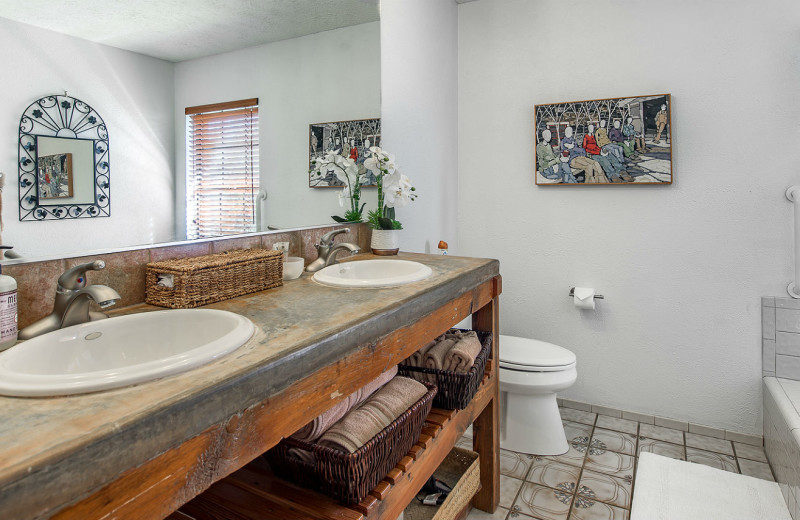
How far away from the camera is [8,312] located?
36.1 inches

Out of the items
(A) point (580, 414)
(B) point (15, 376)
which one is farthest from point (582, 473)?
(B) point (15, 376)

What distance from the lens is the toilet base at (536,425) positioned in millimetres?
2330

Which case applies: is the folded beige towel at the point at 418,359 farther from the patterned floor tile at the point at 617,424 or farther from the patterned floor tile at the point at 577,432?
the patterned floor tile at the point at 617,424

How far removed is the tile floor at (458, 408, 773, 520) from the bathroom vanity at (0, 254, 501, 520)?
764 millimetres

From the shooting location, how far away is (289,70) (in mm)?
1766

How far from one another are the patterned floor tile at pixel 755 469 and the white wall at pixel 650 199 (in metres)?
0.23

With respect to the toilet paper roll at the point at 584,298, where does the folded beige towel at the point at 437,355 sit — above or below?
below

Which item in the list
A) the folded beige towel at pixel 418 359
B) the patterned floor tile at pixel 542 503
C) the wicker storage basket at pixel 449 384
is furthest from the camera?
the patterned floor tile at pixel 542 503

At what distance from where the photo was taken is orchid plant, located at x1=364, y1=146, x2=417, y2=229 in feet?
6.98

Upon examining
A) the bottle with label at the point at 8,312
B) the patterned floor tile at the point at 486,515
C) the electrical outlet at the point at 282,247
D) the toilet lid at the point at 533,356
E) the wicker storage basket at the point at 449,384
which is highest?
the electrical outlet at the point at 282,247

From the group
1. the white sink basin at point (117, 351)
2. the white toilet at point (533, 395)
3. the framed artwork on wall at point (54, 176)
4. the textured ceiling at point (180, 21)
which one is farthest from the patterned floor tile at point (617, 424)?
the framed artwork on wall at point (54, 176)

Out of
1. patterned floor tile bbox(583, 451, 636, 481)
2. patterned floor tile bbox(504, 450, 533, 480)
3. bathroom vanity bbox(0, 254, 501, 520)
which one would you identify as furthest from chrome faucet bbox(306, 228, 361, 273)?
patterned floor tile bbox(583, 451, 636, 481)

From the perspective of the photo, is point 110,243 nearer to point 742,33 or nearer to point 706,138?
point 706,138

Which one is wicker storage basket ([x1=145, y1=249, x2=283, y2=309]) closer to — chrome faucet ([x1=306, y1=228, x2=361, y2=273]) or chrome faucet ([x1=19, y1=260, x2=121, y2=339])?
chrome faucet ([x1=19, y1=260, x2=121, y2=339])
